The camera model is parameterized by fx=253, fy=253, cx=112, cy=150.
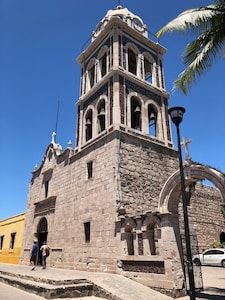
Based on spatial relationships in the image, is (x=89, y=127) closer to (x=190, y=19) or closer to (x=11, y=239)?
(x=190, y=19)

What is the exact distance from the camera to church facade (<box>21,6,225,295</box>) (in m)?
8.89

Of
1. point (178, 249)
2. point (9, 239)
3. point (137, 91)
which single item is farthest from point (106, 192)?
point (9, 239)

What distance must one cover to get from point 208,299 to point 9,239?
18948mm

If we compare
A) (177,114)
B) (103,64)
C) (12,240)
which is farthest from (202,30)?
(12,240)

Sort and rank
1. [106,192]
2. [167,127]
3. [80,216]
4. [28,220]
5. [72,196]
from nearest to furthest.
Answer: [106,192] → [80,216] → [72,196] → [167,127] → [28,220]

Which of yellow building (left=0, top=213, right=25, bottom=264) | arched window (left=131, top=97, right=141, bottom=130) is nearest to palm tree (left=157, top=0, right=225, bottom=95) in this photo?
arched window (left=131, top=97, right=141, bottom=130)

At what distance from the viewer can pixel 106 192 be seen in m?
11.6

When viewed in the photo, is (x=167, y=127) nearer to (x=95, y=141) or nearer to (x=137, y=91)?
(x=137, y=91)

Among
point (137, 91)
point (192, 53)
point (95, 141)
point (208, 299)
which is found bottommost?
point (208, 299)

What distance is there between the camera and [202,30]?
26.5ft

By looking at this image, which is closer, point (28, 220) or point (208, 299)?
point (208, 299)

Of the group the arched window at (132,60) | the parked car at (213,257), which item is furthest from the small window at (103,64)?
the parked car at (213,257)

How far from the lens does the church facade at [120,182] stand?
8.89m

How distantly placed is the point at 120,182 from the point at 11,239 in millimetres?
14911
